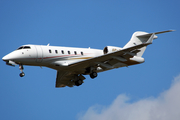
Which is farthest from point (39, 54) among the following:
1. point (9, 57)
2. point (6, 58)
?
point (6, 58)

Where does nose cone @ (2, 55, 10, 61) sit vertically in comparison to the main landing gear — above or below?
above

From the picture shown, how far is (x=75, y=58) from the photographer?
74.2 ft

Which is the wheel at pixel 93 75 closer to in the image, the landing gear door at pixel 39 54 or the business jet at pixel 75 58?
the business jet at pixel 75 58

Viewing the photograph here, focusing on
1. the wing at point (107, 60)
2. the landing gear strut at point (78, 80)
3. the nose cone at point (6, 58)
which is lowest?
the landing gear strut at point (78, 80)

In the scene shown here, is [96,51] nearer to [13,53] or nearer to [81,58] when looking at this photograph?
[81,58]

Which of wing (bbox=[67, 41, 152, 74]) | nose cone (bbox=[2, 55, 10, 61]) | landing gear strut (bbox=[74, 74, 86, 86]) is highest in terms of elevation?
wing (bbox=[67, 41, 152, 74])

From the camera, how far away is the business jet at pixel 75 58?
2080cm

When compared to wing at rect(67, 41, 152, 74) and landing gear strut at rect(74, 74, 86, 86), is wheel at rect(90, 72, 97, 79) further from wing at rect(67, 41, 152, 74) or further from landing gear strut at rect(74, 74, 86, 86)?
landing gear strut at rect(74, 74, 86, 86)

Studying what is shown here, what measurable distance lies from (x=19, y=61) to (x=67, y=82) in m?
6.44

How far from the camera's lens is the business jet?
20797 millimetres

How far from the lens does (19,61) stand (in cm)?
2066

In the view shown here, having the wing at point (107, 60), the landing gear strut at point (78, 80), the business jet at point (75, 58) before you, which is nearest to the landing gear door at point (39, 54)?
the business jet at point (75, 58)

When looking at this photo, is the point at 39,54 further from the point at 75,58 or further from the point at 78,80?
the point at 78,80

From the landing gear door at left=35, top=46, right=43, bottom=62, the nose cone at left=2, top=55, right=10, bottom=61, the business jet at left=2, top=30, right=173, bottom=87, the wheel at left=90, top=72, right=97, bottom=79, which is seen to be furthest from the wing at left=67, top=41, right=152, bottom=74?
the nose cone at left=2, top=55, right=10, bottom=61
